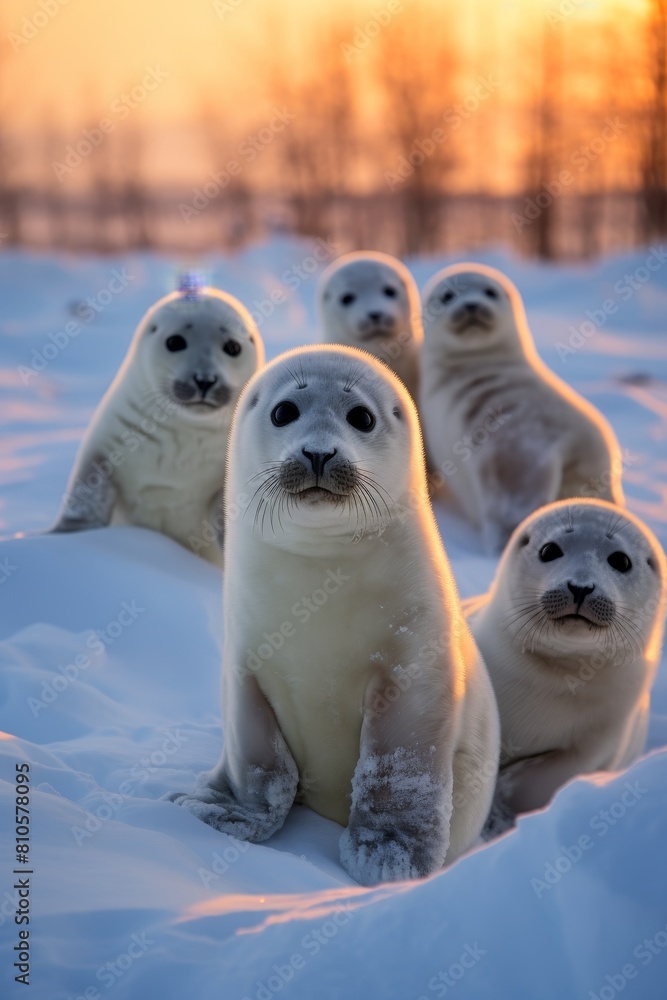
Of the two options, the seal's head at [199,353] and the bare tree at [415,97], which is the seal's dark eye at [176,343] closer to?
the seal's head at [199,353]

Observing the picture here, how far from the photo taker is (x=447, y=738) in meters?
2.50

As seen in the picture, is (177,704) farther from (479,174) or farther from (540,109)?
(479,174)

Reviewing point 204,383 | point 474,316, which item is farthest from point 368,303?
point 204,383

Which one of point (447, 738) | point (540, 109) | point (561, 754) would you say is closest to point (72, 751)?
point (447, 738)

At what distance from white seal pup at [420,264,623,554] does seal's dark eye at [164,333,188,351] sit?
5.51 ft

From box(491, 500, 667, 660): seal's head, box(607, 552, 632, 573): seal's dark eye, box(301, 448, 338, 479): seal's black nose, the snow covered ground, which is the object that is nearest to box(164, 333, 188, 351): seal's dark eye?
the snow covered ground

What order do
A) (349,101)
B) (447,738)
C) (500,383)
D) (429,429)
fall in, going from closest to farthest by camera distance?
(447,738) < (500,383) < (429,429) < (349,101)

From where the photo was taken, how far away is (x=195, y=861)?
7.50 feet

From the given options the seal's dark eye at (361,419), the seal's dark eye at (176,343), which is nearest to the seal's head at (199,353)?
the seal's dark eye at (176,343)

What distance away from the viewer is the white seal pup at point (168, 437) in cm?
484

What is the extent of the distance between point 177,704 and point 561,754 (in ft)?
3.99

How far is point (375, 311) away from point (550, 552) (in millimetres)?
3397

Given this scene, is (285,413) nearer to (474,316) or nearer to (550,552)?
(550,552)

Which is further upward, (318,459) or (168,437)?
(318,459)
